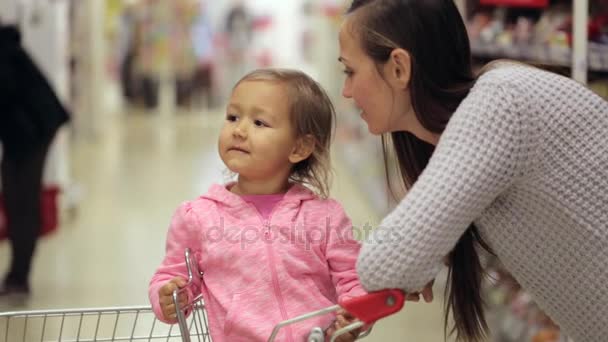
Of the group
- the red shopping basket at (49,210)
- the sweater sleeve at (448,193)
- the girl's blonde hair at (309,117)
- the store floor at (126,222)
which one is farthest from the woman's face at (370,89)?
the red shopping basket at (49,210)

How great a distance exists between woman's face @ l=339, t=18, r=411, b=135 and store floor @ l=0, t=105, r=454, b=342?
473mm

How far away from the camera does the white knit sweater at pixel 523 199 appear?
Result: 138cm

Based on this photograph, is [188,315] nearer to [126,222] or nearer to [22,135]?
[22,135]

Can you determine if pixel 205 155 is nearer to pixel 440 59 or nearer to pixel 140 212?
pixel 140 212

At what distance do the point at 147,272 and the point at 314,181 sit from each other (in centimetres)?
263

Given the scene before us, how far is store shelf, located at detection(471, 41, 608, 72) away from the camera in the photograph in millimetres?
2621

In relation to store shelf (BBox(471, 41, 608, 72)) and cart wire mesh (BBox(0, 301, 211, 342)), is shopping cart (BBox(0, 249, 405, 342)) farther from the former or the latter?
store shelf (BBox(471, 41, 608, 72))

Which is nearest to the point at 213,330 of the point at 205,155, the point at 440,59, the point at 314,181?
the point at 314,181

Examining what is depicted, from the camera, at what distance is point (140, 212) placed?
572cm

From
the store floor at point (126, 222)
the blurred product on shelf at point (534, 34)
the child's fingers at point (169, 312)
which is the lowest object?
the store floor at point (126, 222)

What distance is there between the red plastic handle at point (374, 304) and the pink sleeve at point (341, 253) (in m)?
0.22

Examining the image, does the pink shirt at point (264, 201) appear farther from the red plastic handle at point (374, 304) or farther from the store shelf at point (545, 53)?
the store shelf at point (545, 53)

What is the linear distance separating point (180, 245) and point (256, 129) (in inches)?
10.4

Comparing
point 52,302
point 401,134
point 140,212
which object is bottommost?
point 140,212
